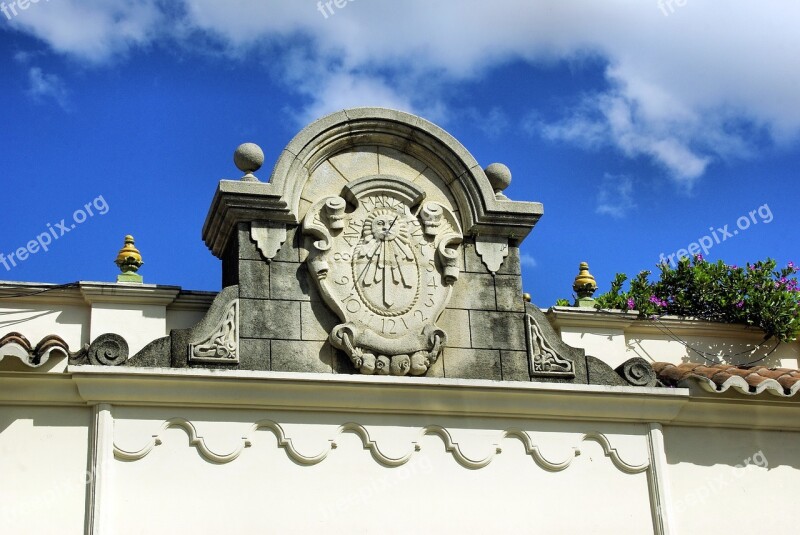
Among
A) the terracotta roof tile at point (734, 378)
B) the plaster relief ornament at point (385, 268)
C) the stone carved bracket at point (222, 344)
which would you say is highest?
the plaster relief ornament at point (385, 268)

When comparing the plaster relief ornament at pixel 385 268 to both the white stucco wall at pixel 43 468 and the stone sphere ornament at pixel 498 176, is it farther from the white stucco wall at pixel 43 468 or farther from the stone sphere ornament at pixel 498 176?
the white stucco wall at pixel 43 468

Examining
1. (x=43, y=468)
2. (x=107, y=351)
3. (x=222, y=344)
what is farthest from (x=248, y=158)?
(x=43, y=468)

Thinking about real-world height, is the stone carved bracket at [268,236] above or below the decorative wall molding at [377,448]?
above

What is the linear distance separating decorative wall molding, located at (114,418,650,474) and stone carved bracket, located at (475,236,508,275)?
5.43 feet

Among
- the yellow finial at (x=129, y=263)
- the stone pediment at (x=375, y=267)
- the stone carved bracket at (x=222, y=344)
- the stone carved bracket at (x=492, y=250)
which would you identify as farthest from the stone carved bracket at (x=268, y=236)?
the stone carved bracket at (x=492, y=250)

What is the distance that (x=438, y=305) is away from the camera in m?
12.1

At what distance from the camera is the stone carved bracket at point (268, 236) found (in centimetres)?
1191

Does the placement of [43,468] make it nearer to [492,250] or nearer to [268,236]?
[268,236]

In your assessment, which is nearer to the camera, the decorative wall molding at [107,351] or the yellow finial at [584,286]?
the decorative wall molding at [107,351]

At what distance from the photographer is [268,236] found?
39.2ft

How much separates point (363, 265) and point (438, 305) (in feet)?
2.65

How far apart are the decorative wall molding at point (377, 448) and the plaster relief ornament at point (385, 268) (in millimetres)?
628

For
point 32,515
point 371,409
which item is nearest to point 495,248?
point 371,409

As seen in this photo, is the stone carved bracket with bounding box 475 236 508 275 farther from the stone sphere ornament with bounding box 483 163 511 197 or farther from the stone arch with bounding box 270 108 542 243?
the stone sphere ornament with bounding box 483 163 511 197
